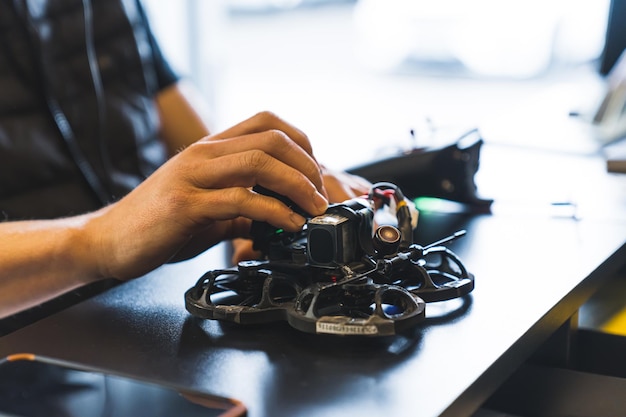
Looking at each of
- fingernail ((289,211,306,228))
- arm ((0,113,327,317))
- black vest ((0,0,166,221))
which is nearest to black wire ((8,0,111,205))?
black vest ((0,0,166,221))

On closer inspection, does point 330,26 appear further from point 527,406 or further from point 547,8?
point 527,406

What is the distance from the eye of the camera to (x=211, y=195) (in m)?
0.83

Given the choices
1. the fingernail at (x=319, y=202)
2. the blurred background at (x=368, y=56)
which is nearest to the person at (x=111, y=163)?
the fingernail at (x=319, y=202)

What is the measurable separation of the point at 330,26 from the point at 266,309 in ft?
14.8

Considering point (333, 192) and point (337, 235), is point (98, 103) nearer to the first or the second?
point (333, 192)

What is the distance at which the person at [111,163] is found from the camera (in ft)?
2.73

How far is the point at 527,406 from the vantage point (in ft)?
2.82

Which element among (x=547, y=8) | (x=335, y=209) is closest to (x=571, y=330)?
(x=335, y=209)

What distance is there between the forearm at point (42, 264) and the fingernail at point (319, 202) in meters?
0.26

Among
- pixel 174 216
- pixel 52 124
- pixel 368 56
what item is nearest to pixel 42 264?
pixel 174 216

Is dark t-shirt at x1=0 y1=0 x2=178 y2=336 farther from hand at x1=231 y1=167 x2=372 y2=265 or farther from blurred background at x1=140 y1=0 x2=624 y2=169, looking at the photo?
blurred background at x1=140 y1=0 x2=624 y2=169

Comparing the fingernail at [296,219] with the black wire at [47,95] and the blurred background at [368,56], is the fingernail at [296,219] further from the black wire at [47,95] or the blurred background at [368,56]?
the blurred background at [368,56]

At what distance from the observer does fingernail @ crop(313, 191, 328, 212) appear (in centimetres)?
81

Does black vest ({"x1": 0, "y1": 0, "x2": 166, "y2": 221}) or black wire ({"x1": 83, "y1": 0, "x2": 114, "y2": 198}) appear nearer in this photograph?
black vest ({"x1": 0, "y1": 0, "x2": 166, "y2": 221})
